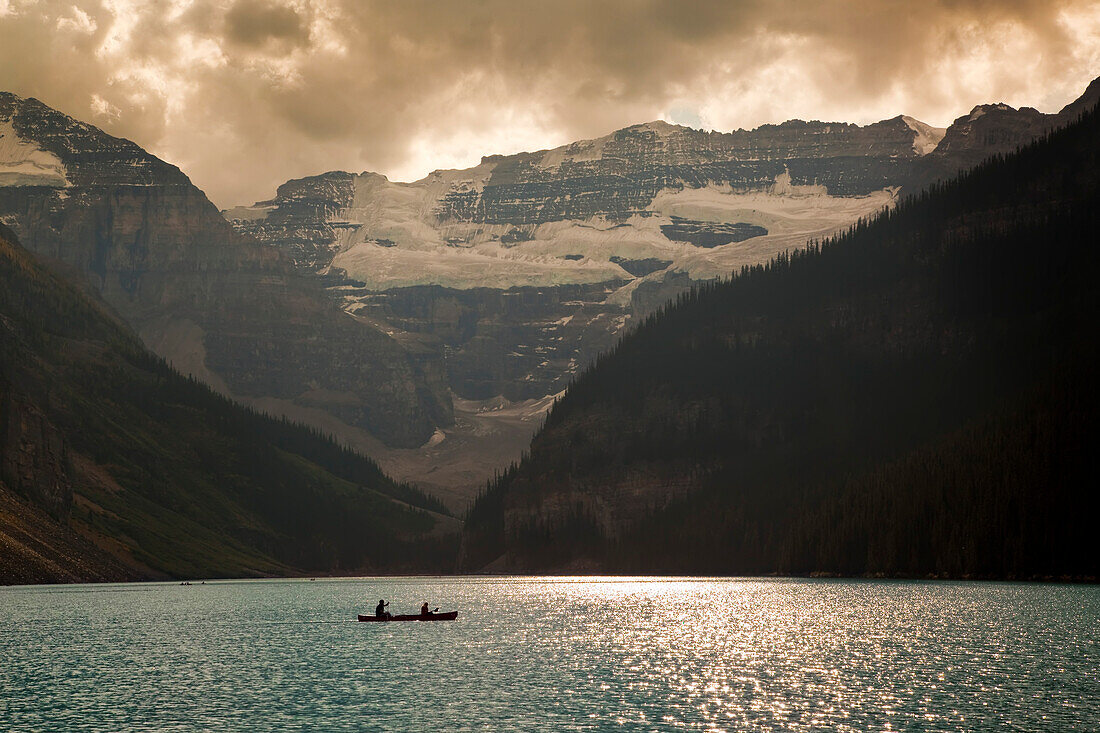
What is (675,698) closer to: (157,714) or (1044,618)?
(157,714)

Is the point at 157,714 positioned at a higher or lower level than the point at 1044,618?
lower

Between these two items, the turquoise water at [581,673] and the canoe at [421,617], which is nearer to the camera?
the turquoise water at [581,673]

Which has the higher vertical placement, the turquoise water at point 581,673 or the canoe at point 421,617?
the canoe at point 421,617

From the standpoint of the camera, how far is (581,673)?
114 m

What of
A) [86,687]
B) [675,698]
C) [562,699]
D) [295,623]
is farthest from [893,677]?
[295,623]

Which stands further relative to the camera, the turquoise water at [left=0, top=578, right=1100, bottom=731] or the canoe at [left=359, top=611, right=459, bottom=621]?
the canoe at [left=359, top=611, right=459, bottom=621]

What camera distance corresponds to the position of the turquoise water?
9006cm

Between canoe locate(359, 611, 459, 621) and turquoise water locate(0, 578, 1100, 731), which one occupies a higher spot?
canoe locate(359, 611, 459, 621)

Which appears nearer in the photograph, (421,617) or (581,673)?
(581,673)

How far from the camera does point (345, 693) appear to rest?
10444cm

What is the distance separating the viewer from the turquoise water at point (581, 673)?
295ft

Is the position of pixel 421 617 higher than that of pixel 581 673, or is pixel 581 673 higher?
pixel 421 617

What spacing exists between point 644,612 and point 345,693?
92.7 m

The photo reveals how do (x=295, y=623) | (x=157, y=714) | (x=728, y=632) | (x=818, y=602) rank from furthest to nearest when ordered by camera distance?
(x=818, y=602) < (x=295, y=623) < (x=728, y=632) < (x=157, y=714)
